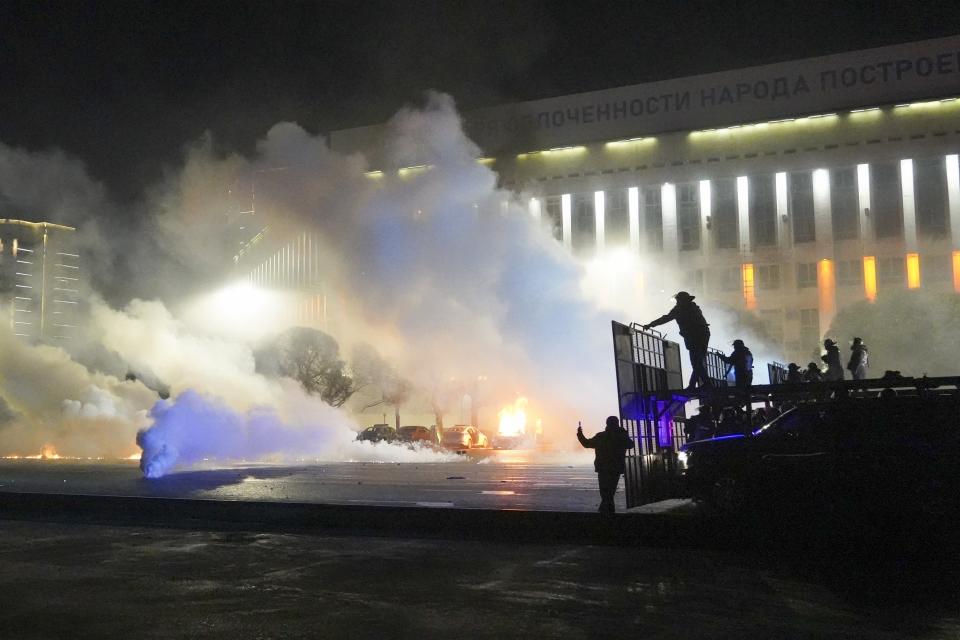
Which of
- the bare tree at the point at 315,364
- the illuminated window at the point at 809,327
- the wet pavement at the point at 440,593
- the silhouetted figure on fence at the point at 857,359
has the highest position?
the illuminated window at the point at 809,327

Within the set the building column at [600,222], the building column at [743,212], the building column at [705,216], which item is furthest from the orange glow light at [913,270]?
the building column at [600,222]

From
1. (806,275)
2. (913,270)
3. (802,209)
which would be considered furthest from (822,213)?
(913,270)

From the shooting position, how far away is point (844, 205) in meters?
46.2

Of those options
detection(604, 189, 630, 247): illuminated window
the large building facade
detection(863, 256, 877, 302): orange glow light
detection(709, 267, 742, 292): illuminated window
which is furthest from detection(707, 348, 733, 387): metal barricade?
detection(604, 189, 630, 247): illuminated window

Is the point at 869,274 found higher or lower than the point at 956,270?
higher

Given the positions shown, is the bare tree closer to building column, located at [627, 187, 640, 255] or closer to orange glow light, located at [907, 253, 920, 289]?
building column, located at [627, 187, 640, 255]

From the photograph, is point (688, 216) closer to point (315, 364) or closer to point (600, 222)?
point (600, 222)

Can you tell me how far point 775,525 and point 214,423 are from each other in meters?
17.8

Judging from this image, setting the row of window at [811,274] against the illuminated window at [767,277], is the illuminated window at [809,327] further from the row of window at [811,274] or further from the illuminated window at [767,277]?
the illuminated window at [767,277]

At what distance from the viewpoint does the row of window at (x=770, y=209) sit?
44844mm

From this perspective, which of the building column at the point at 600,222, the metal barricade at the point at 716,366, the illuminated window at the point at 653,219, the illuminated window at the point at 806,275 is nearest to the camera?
the metal barricade at the point at 716,366

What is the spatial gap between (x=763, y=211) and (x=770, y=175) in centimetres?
211

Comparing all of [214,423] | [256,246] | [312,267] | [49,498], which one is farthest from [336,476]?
[256,246]

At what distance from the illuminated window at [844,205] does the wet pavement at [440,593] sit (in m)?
42.7
